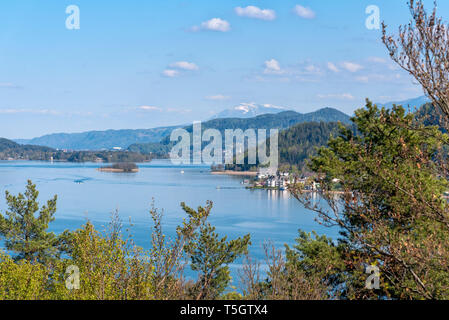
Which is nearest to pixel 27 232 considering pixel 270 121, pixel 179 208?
pixel 179 208

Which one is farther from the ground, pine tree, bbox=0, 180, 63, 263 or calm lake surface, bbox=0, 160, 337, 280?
pine tree, bbox=0, 180, 63, 263

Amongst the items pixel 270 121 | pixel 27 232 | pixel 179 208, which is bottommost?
pixel 179 208

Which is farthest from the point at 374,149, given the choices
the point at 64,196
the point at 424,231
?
the point at 64,196

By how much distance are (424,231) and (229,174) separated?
252ft

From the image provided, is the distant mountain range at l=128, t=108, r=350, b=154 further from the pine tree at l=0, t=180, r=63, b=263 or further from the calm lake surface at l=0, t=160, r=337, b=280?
the pine tree at l=0, t=180, r=63, b=263

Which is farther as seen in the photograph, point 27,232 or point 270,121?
point 270,121

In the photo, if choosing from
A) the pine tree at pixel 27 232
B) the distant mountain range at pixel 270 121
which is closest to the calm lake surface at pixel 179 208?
the pine tree at pixel 27 232

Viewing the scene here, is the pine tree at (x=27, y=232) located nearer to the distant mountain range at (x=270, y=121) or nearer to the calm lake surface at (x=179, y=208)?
the calm lake surface at (x=179, y=208)

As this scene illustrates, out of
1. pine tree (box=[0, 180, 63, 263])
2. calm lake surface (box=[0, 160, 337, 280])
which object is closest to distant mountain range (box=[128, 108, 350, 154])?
calm lake surface (box=[0, 160, 337, 280])

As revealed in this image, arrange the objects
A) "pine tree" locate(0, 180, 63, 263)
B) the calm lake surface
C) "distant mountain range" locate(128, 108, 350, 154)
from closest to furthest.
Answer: "pine tree" locate(0, 180, 63, 263) < the calm lake surface < "distant mountain range" locate(128, 108, 350, 154)

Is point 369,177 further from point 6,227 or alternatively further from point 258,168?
point 258,168

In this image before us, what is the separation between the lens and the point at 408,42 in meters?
4.86

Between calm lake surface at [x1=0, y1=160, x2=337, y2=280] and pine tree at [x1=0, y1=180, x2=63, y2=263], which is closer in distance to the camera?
pine tree at [x1=0, y1=180, x2=63, y2=263]

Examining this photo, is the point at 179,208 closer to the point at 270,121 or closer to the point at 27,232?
the point at 27,232
